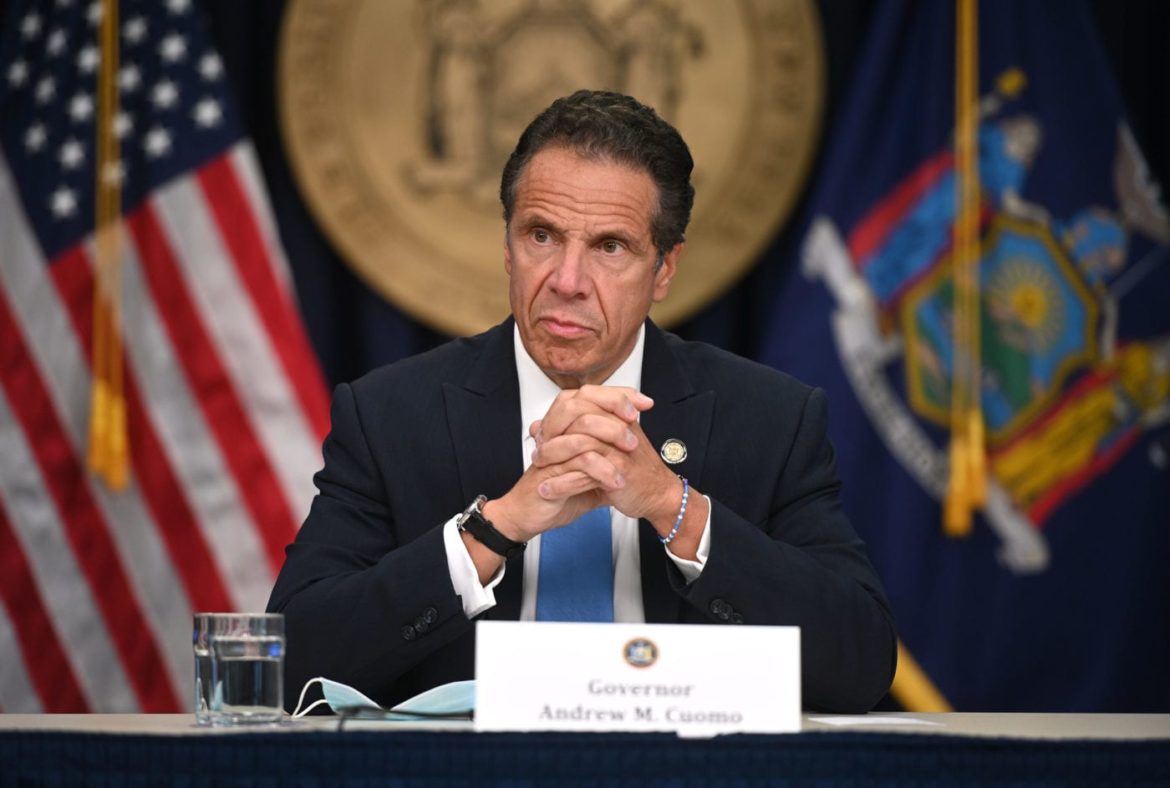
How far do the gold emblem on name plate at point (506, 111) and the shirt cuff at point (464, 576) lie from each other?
2303mm

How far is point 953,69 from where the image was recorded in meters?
4.45

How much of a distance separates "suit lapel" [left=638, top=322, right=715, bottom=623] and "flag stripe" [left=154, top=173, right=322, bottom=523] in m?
1.84

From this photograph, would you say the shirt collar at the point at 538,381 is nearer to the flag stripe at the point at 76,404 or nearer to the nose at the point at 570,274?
the nose at the point at 570,274

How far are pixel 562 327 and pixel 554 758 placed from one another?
109cm

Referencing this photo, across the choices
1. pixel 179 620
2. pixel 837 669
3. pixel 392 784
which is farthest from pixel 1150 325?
pixel 392 784

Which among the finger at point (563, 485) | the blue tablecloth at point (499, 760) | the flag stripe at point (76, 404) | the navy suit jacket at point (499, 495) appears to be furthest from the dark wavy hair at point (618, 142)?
the flag stripe at point (76, 404)

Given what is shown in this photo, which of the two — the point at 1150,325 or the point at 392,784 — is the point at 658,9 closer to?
the point at 1150,325

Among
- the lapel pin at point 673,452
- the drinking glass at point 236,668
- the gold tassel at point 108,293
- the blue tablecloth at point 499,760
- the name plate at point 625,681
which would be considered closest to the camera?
the blue tablecloth at point 499,760

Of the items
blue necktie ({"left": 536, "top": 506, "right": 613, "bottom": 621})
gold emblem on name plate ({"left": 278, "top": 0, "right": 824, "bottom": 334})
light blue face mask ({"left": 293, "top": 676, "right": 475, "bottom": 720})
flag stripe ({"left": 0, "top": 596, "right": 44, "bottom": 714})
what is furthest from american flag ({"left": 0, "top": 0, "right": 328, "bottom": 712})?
light blue face mask ({"left": 293, "top": 676, "right": 475, "bottom": 720})

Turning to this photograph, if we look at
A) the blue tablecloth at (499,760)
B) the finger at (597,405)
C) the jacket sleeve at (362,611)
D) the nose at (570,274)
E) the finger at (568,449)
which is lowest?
the blue tablecloth at (499,760)

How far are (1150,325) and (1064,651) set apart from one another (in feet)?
3.20

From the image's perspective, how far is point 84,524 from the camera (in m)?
4.31

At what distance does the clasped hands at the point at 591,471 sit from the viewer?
85.7 inches

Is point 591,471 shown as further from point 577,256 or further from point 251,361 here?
point 251,361
